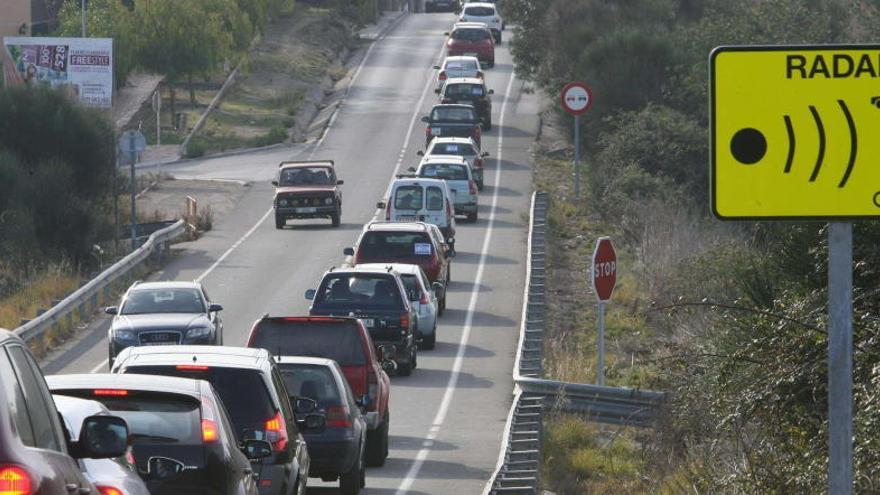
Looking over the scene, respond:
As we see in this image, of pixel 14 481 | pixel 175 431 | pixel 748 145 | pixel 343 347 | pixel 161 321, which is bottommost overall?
pixel 161 321

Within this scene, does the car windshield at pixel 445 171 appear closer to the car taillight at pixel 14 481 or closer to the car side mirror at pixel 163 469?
the car side mirror at pixel 163 469

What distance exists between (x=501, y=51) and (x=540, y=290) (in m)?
54.7

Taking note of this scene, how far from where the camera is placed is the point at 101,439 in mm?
6785

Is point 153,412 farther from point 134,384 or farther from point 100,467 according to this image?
point 100,467

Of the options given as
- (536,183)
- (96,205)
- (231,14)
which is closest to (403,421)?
(96,205)

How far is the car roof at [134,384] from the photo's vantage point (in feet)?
33.5

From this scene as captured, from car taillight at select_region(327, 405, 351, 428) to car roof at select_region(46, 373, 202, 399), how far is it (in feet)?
17.5

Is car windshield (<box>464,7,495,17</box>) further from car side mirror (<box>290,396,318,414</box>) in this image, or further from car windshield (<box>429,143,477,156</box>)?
car side mirror (<box>290,396,318,414</box>)

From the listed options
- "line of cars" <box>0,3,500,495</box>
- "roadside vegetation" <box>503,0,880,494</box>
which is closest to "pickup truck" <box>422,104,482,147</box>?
"roadside vegetation" <box>503,0,880,494</box>

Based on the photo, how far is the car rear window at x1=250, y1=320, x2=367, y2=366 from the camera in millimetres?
18891

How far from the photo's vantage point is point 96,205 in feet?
146

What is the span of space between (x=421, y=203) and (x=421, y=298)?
31.3 feet

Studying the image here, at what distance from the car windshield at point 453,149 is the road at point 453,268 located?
1342 mm

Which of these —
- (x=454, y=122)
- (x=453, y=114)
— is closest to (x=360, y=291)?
(x=454, y=122)
